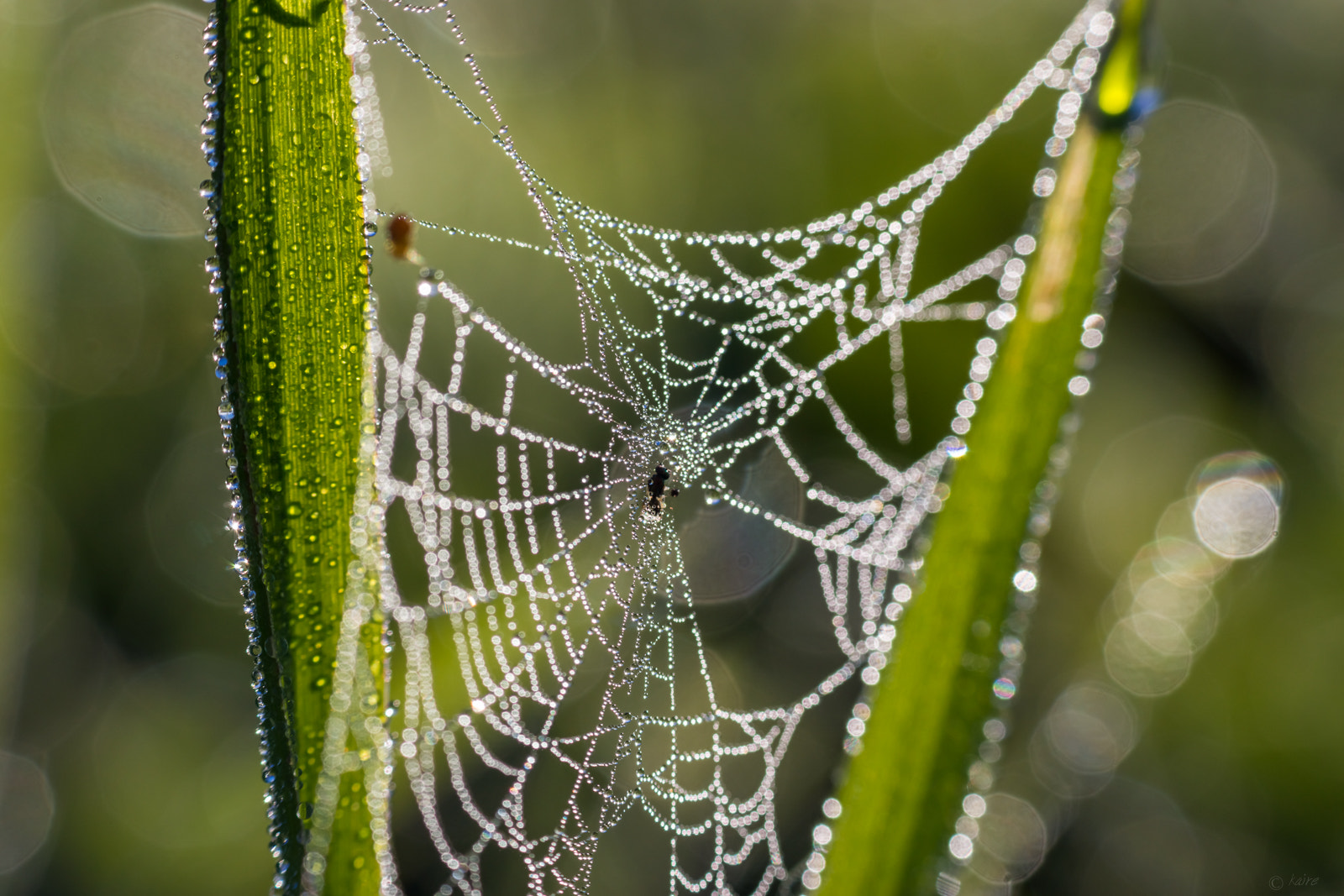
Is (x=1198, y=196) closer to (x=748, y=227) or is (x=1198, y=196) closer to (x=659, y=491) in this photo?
(x=748, y=227)

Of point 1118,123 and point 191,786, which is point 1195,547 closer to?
point 1118,123

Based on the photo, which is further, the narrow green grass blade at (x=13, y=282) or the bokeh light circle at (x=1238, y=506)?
the bokeh light circle at (x=1238, y=506)

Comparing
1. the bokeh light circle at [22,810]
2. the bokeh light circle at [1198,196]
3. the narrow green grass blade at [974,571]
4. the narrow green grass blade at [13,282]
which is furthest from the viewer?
the bokeh light circle at [1198,196]

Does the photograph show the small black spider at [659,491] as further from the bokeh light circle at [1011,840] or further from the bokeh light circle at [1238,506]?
the bokeh light circle at [1238,506]

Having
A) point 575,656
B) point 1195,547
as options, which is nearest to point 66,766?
point 575,656

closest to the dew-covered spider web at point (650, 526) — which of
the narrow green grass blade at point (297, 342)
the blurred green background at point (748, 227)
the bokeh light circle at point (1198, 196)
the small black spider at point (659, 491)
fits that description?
the small black spider at point (659, 491)

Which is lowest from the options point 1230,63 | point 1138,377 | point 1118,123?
point 1118,123
